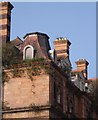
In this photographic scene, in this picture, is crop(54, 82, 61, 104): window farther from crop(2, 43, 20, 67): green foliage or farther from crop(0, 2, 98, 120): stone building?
crop(2, 43, 20, 67): green foliage

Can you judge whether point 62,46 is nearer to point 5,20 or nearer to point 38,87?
point 5,20

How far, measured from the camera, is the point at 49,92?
3647cm

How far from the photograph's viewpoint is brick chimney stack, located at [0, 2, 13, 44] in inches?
1671

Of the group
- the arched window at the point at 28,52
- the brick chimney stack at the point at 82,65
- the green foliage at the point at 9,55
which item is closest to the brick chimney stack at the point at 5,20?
the green foliage at the point at 9,55

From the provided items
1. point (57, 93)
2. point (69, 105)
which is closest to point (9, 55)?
point (57, 93)

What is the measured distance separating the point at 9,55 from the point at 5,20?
16.6 feet

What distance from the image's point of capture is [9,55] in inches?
1528

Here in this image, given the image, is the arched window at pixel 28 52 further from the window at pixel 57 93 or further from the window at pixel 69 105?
the window at pixel 69 105

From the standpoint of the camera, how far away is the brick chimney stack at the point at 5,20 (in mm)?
42438

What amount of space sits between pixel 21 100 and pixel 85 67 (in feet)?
58.0

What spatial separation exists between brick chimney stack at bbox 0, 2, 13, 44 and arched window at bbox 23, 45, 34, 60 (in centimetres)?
286

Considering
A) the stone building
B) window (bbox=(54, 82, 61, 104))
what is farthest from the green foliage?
window (bbox=(54, 82, 61, 104))

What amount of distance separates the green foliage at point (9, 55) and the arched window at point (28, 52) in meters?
0.60

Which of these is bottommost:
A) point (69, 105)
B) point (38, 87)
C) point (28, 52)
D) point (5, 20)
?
point (69, 105)
